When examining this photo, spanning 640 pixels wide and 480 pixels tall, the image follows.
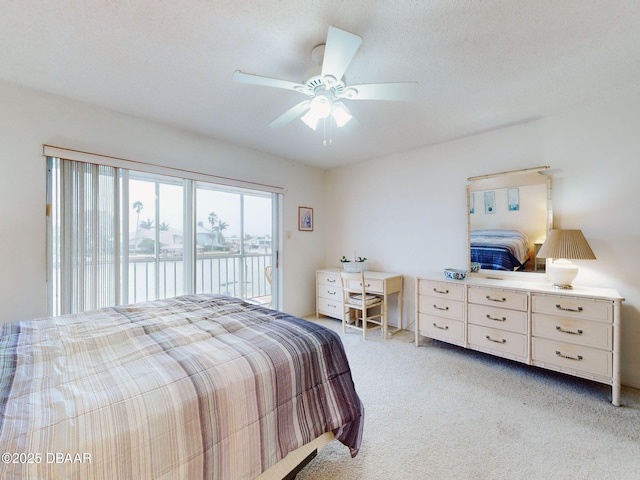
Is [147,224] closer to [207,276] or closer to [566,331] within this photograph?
[207,276]

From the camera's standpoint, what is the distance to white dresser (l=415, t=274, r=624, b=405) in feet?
6.56

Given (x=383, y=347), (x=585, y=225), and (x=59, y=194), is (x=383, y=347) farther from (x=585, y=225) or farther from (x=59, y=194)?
(x=59, y=194)

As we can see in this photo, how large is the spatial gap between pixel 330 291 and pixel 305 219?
46.5 inches

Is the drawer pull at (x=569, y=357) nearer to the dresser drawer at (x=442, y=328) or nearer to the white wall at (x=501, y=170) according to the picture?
the white wall at (x=501, y=170)

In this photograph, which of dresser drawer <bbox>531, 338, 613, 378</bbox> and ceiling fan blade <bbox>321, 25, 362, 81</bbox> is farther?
dresser drawer <bbox>531, 338, 613, 378</bbox>

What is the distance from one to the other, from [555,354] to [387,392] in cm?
140

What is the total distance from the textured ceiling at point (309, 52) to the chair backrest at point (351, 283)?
6.31 ft

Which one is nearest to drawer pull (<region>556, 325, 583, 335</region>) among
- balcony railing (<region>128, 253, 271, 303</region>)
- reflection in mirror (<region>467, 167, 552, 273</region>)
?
reflection in mirror (<region>467, 167, 552, 273</region>)

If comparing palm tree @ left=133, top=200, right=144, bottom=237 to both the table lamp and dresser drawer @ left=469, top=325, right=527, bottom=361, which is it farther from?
the table lamp

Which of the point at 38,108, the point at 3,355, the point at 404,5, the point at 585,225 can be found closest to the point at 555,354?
the point at 585,225

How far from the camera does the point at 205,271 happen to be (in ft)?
12.9

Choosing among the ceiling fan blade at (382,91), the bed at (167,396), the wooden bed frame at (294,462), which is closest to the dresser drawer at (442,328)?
the bed at (167,396)

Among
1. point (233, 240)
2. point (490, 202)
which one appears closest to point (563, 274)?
point (490, 202)

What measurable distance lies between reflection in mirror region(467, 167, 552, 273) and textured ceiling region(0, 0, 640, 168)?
0.65 metres
